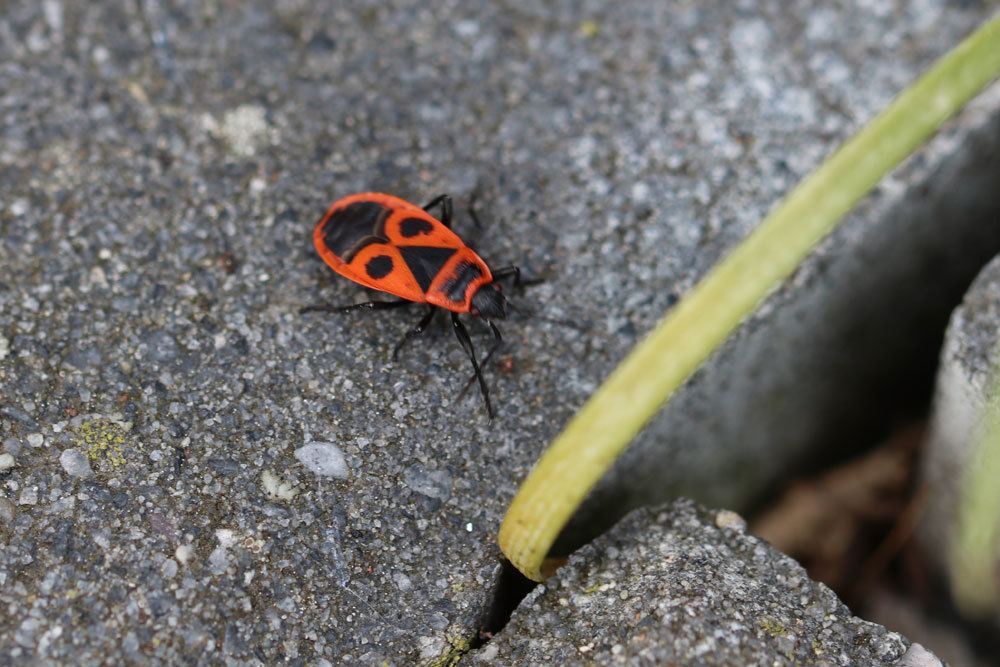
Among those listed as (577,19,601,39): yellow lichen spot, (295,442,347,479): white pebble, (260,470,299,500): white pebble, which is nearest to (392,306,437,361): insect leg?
(295,442,347,479): white pebble

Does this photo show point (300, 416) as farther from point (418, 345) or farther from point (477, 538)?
point (477, 538)

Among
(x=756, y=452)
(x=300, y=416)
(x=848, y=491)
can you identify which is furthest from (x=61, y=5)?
(x=848, y=491)

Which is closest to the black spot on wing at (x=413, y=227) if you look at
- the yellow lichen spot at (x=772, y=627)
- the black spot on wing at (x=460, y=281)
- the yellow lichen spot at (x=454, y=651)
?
the black spot on wing at (x=460, y=281)

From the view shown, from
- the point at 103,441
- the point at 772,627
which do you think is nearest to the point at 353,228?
the point at 103,441

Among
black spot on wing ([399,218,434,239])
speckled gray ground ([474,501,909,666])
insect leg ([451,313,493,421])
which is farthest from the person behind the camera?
black spot on wing ([399,218,434,239])

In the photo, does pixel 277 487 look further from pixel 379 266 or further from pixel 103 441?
pixel 379 266

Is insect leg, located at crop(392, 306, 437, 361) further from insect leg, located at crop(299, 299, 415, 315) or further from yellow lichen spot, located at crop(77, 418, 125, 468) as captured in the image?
yellow lichen spot, located at crop(77, 418, 125, 468)
